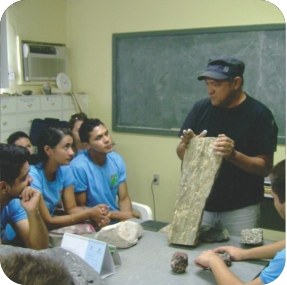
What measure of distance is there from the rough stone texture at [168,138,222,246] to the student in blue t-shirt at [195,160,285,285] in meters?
0.13

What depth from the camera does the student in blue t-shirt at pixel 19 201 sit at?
1143 millimetres

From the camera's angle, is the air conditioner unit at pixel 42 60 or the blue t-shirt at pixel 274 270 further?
the air conditioner unit at pixel 42 60

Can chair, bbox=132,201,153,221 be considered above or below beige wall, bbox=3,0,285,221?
below

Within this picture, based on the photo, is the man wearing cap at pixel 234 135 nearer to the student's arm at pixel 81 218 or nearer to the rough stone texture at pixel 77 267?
the student's arm at pixel 81 218

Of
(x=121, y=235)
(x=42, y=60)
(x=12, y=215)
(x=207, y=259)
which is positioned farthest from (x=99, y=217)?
(x=42, y=60)

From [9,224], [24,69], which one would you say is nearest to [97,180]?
[9,224]

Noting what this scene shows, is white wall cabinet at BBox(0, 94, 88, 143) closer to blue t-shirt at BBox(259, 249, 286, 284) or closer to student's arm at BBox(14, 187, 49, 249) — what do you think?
student's arm at BBox(14, 187, 49, 249)

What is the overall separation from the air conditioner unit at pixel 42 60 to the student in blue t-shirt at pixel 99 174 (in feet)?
2.97

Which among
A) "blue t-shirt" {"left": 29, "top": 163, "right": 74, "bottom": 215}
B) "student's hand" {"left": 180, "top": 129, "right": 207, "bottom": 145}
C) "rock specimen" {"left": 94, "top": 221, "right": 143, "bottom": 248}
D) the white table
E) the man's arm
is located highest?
"student's hand" {"left": 180, "top": 129, "right": 207, "bottom": 145}

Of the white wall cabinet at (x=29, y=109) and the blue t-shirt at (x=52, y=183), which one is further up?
the white wall cabinet at (x=29, y=109)

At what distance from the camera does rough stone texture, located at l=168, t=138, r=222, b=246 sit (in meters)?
1.32

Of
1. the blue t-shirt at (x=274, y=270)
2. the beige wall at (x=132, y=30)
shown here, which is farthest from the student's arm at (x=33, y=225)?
the beige wall at (x=132, y=30)

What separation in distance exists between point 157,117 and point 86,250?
1.51 meters

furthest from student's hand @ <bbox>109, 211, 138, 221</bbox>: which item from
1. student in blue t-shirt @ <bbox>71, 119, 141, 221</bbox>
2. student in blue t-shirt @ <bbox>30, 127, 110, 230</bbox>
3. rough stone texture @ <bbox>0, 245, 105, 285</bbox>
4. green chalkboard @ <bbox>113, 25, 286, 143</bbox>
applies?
green chalkboard @ <bbox>113, 25, 286, 143</bbox>
